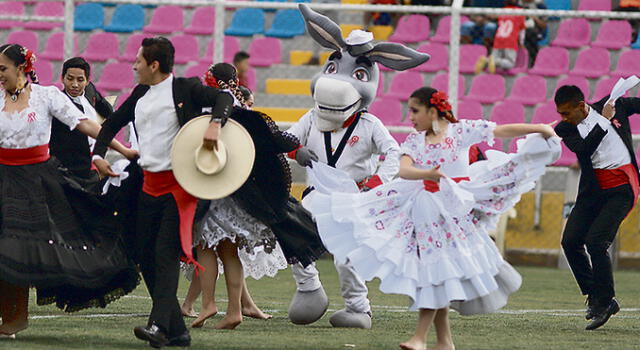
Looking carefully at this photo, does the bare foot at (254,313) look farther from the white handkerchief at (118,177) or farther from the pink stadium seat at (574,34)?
the pink stadium seat at (574,34)

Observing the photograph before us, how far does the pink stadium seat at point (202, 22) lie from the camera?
16.7 meters

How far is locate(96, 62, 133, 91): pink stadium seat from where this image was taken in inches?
610

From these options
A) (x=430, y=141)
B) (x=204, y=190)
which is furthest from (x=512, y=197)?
(x=204, y=190)

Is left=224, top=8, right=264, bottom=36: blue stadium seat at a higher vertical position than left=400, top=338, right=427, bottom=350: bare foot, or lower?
higher

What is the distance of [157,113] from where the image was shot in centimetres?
679

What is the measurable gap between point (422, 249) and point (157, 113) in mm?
1554

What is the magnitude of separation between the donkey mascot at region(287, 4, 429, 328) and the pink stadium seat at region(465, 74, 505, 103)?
264 inches

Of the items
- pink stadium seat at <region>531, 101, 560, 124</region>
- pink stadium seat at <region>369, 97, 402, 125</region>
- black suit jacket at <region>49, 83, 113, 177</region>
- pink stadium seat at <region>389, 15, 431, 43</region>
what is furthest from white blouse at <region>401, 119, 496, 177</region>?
pink stadium seat at <region>389, 15, 431, 43</region>

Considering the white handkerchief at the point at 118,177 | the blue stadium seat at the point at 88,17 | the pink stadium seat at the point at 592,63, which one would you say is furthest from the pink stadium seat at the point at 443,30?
the white handkerchief at the point at 118,177

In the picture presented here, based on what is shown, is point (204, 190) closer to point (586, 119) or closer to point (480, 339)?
point (480, 339)

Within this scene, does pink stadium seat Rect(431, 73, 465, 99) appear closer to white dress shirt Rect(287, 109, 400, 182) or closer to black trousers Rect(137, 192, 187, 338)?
white dress shirt Rect(287, 109, 400, 182)

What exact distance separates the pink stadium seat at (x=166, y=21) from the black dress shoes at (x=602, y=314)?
966cm

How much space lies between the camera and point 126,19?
17.3 meters

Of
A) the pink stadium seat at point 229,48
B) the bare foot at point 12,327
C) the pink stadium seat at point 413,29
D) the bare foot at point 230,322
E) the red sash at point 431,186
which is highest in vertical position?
the pink stadium seat at point 413,29
